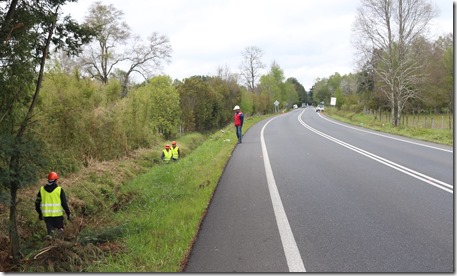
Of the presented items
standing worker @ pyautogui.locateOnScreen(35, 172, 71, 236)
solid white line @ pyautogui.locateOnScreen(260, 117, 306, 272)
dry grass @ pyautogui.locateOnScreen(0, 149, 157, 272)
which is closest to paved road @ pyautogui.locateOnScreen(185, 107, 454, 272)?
solid white line @ pyautogui.locateOnScreen(260, 117, 306, 272)

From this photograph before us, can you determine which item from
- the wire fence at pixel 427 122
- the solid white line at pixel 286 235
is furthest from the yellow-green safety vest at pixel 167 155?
the wire fence at pixel 427 122

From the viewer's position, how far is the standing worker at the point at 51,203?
6.62 m

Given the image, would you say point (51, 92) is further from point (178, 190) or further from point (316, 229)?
point (316, 229)

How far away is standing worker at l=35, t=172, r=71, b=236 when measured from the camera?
21.7 feet

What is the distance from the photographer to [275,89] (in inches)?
3440

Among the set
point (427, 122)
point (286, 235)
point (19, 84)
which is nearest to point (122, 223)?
point (19, 84)

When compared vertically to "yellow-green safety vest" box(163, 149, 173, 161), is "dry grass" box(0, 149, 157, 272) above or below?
above

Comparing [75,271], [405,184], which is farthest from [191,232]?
[405,184]

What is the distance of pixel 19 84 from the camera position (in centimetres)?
563

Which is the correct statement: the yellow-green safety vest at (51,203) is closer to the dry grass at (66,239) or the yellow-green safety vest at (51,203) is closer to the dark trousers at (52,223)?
the dark trousers at (52,223)

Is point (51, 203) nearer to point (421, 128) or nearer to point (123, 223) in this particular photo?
point (123, 223)

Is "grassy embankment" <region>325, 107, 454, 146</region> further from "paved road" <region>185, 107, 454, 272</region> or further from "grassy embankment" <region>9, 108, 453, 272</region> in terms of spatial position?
"grassy embankment" <region>9, 108, 453, 272</region>

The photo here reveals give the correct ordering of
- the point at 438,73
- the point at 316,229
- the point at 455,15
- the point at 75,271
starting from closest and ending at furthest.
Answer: the point at 75,271 → the point at 316,229 → the point at 455,15 → the point at 438,73

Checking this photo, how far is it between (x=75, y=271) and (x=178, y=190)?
13.2 ft
